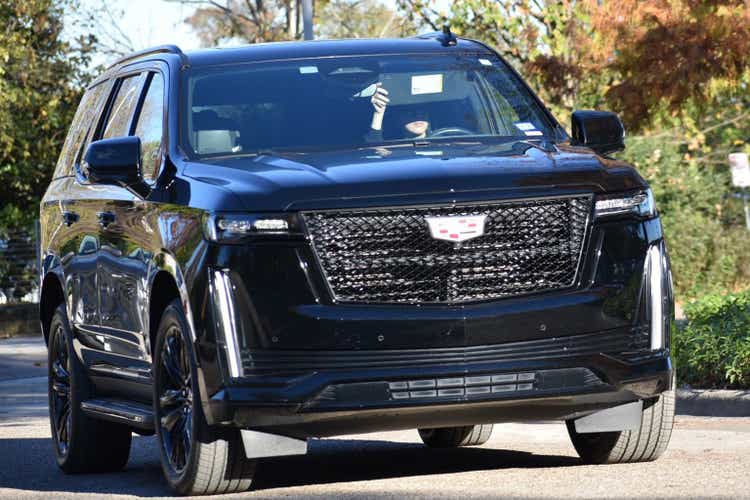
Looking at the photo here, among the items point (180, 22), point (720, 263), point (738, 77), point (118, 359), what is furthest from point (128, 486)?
point (180, 22)

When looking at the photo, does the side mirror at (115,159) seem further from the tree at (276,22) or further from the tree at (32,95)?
the tree at (276,22)

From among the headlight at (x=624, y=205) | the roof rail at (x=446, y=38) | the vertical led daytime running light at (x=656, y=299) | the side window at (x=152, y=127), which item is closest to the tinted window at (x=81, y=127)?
the side window at (x=152, y=127)

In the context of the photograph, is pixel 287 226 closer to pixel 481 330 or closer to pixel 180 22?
pixel 481 330

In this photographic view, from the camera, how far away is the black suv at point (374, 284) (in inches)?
271

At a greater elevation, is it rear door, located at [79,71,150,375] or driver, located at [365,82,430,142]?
driver, located at [365,82,430,142]

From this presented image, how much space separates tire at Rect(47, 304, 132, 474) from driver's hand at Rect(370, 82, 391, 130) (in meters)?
2.19

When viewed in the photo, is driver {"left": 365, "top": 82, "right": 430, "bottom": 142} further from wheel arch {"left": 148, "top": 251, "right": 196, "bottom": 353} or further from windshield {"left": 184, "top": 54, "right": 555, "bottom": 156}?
wheel arch {"left": 148, "top": 251, "right": 196, "bottom": 353}

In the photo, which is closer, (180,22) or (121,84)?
(121,84)

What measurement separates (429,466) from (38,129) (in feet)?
69.3

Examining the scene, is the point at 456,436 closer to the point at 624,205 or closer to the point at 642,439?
the point at 642,439

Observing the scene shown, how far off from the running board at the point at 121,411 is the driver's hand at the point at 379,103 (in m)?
1.70

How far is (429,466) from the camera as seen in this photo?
28.9ft

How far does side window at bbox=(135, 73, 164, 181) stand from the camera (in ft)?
27.0

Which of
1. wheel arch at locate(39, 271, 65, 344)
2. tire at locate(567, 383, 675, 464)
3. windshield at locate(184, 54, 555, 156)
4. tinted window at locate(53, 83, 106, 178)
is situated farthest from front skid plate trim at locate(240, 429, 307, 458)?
tinted window at locate(53, 83, 106, 178)
